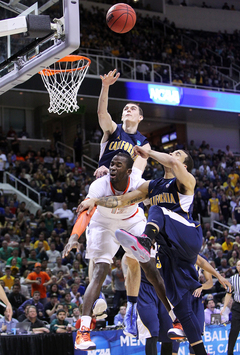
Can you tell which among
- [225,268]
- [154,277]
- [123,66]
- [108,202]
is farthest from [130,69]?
[108,202]

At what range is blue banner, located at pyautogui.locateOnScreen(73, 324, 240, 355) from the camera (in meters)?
10.2

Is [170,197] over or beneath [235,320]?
over

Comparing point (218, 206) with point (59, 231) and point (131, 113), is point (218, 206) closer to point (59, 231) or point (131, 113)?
point (59, 231)

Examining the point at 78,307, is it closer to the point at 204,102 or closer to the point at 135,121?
the point at 135,121

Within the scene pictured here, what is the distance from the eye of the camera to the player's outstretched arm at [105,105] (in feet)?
22.4

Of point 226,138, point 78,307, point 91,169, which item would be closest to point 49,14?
point 78,307

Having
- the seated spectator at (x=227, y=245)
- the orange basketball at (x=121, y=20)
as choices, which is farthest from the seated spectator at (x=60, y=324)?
the seated spectator at (x=227, y=245)

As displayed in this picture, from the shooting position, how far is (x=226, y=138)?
29.7 meters

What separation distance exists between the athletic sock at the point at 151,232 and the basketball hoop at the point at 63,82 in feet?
10.3

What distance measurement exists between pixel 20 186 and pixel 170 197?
13501 millimetres

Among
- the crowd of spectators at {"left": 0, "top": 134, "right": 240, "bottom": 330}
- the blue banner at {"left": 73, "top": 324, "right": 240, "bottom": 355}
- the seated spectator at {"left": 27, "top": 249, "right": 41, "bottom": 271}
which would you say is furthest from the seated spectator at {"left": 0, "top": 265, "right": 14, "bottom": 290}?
the blue banner at {"left": 73, "top": 324, "right": 240, "bottom": 355}

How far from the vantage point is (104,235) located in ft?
22.1

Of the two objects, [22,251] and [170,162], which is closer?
[170,162]

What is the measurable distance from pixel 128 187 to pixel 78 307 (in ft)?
20.7
